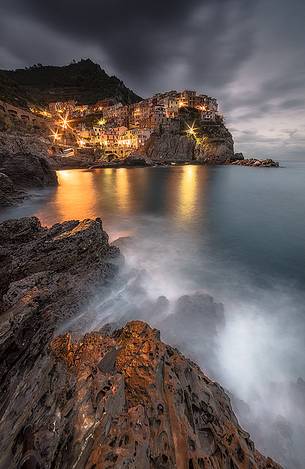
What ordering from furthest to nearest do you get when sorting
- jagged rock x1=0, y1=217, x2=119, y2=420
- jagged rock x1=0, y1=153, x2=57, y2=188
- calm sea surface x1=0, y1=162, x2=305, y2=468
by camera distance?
jagged rock x1=0, y1=153, x2=57, y2=188
calm sea surface x1=0, y1=162, x2=305, y2=468
jagged rock x1=0, y1=217, x2=119, y2=420

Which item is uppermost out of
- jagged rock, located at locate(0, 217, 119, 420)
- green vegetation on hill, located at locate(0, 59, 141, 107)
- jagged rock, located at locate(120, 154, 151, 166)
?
green vegetation on hill, located at locate(0, 59, 141, 107)

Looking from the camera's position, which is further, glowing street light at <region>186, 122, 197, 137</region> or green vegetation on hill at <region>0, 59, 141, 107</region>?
green vegetation on hill at <region>0, 59, 141, 107</region>

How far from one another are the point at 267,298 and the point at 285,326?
1792mm

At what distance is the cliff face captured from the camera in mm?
101125

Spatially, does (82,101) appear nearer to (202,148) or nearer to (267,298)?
(202,148)

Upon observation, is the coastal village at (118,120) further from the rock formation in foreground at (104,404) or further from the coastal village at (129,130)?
the rock formation in foreground at (104,404)

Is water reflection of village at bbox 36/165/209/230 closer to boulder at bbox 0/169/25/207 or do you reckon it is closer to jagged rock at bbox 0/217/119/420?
boulder at bbox 0/169/25/207

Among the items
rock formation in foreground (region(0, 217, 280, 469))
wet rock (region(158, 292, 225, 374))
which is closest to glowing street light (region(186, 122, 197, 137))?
wet rock (region(158, 292, 225, 374))

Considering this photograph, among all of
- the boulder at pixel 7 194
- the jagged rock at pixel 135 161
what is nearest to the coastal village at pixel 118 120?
the jagged rock at pixel 135 161

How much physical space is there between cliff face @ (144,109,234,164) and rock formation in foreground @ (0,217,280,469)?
100219 mm

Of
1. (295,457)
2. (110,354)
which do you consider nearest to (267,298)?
(295,457)

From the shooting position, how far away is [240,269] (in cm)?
1257

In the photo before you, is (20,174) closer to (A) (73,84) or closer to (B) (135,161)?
(B) (135,161)

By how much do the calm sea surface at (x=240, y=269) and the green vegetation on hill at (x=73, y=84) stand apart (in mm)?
144823
